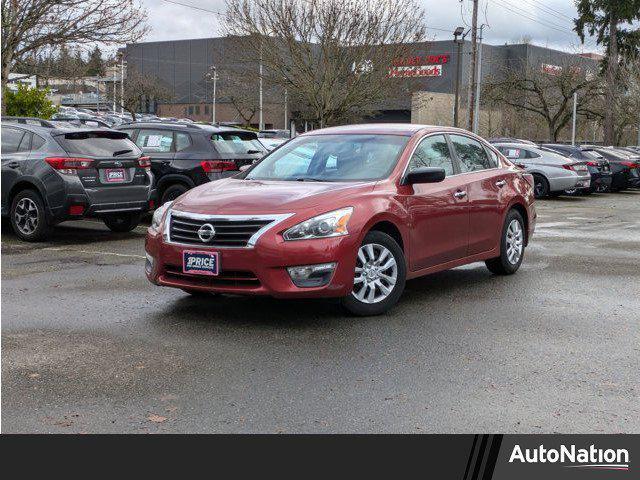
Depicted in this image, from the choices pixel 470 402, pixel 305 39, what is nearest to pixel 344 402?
pixel 470 402

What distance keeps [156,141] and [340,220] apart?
852cm

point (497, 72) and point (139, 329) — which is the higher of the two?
point (497, 72)

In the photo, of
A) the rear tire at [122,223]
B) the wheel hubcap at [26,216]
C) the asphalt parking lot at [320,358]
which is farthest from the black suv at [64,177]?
the asphalt parking lot at [320,358]

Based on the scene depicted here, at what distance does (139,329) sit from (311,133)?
2947mm

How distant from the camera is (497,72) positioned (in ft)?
237

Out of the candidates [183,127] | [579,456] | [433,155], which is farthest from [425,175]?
[183,127]

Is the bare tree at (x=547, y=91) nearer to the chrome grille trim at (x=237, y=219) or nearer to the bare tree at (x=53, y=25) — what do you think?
the bare tree at (x=53, y=25)

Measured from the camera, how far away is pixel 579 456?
3.98 meters

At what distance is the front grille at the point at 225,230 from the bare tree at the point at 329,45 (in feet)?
84.6

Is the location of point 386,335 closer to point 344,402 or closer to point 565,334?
point 565,334

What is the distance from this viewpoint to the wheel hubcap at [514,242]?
9.67m

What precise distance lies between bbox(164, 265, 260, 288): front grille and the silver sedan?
18.8 m

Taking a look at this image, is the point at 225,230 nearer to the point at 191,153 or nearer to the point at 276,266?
the point at 276,266

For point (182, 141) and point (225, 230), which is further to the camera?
point (182, 141)
